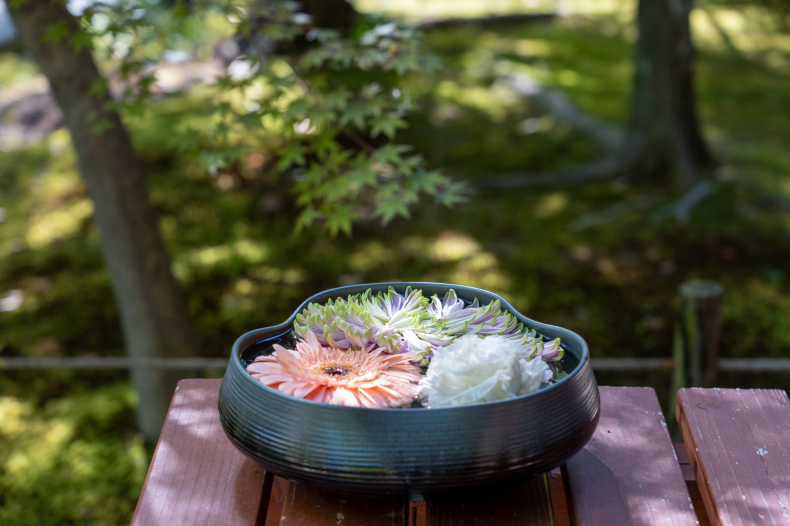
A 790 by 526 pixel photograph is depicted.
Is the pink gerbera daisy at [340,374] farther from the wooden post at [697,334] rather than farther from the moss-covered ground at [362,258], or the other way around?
the moss-covered ground at [362,258]

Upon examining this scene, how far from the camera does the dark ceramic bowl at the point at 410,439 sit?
1022 millimetres

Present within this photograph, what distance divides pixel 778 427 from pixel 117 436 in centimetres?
313

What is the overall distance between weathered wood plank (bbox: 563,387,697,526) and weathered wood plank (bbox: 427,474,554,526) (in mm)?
64

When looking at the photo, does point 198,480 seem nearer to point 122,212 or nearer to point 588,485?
point 588,485

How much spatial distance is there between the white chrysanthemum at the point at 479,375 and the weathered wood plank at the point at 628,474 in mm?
282

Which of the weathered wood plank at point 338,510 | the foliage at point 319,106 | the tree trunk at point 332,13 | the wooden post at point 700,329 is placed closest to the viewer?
the weathered wood plank at point 338,510

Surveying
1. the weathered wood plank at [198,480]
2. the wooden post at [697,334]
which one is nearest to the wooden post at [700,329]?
the wooden post at [697,334]

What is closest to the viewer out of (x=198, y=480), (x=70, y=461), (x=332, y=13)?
(x=198, y=480)

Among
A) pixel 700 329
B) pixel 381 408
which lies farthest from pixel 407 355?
pixel 700 329

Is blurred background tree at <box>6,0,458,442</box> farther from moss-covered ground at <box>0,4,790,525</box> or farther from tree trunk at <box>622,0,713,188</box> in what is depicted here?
tree trunk at <box>622,0,713,188</box>

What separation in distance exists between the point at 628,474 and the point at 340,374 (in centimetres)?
62

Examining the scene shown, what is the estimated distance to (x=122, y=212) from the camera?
9.55 feet

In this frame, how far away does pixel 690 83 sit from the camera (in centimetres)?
455

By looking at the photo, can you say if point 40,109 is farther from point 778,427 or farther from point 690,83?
point 778,427
